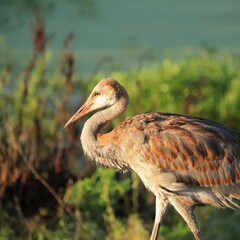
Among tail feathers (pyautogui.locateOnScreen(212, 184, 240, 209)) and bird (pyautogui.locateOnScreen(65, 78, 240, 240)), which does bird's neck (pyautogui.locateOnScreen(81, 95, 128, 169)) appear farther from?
tail feathers (pyautogui.locateOnScreen(212, 184, 240, 209))

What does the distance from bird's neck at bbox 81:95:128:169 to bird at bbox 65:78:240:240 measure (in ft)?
0.04

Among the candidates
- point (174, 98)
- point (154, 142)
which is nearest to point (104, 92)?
point (154, 142)

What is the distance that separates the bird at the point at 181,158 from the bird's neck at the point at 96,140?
0.04 feet

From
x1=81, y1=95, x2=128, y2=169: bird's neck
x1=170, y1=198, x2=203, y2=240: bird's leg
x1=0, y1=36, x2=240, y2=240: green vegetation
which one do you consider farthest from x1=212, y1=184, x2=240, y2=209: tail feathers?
x1=0, y1=36, x2=240, y2=240: green vegetation

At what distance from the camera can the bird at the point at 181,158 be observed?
747 centimetres

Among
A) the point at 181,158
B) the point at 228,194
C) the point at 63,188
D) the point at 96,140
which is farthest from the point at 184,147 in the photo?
the point at 63,188

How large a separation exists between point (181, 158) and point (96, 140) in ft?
1.85

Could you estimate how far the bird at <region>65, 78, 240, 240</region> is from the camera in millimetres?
7469

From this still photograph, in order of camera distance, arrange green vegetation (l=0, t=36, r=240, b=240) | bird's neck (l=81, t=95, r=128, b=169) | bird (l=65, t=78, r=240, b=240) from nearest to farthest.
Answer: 1. bird (l=65, t=78, r=240, b=240)
2. bird's neck (l=81, t=95, r=128, b=169)
3. green vegetation (l=0, t=36, r=240, b=240)

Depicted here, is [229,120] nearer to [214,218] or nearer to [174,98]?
[174,98]

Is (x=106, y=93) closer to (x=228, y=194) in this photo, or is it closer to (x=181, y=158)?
(x=181, y=158)

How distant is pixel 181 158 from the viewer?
7543 mm

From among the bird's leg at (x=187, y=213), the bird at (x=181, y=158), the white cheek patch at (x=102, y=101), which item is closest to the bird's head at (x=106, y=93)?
the white cheek patch at (x=102, y=101)

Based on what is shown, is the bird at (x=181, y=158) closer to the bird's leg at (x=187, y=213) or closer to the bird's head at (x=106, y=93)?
the bird's leg at (x=187, y=213)
